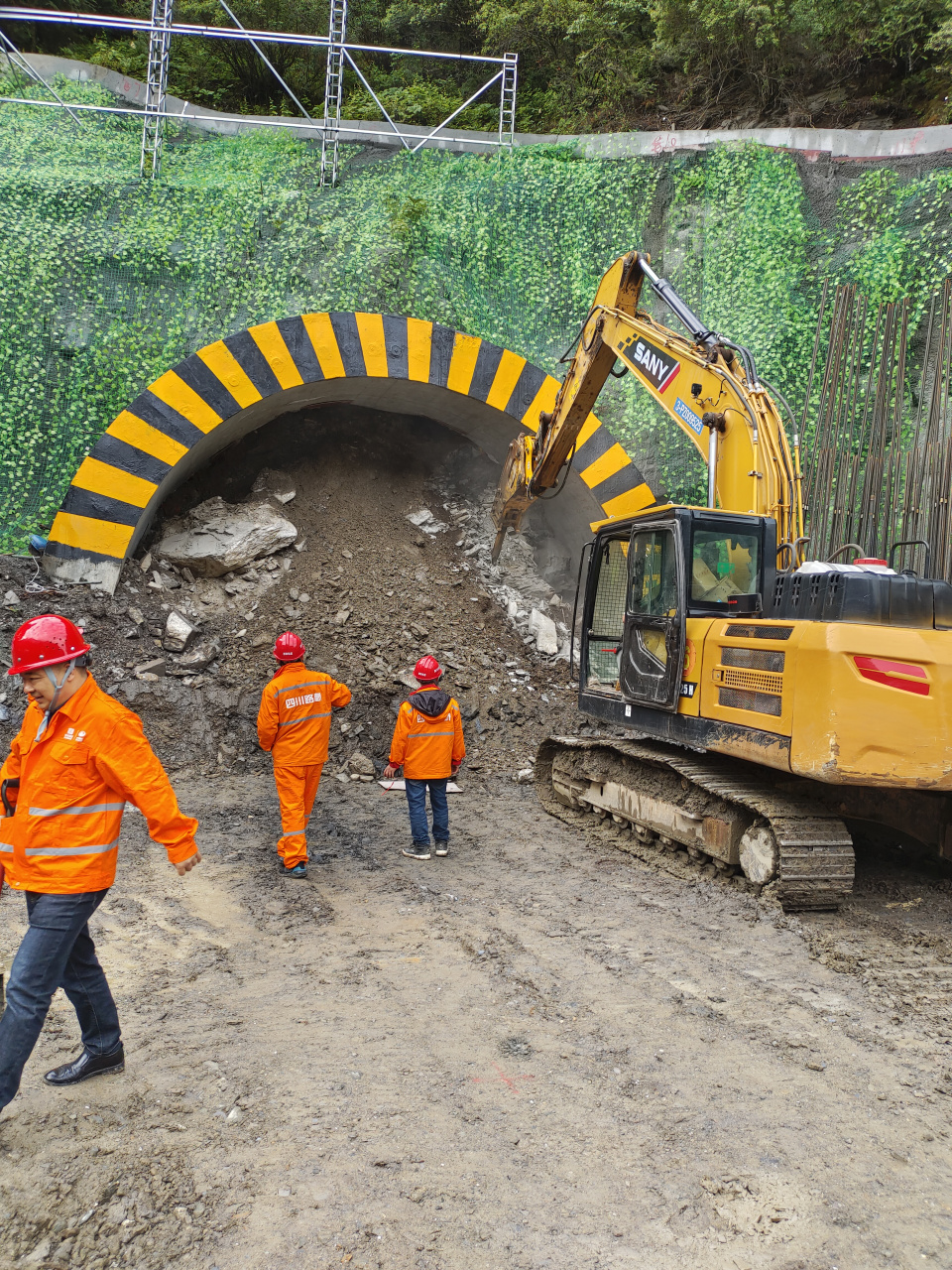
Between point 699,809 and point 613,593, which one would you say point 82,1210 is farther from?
point 613,593

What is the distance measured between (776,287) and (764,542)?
5.23 m

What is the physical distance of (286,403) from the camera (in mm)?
9586

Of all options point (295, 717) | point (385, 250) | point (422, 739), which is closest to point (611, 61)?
point (385, 250)

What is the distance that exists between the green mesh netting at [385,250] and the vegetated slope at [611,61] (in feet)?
7.49

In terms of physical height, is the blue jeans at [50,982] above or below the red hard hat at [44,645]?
below

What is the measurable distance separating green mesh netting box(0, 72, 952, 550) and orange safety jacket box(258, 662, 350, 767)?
415 centimetres

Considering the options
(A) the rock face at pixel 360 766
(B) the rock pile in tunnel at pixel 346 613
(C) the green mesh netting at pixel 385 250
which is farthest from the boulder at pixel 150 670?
(A) the rock face at pixel 360 766

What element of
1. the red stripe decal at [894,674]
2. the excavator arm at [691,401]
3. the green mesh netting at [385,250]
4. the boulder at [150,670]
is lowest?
the boulder at [150,670]

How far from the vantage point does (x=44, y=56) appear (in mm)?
9875

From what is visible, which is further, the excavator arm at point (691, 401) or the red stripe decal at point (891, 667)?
the excavator arm at point (691, 401)

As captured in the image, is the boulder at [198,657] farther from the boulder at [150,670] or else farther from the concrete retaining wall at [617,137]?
the concrete retaining wall at [617,137]

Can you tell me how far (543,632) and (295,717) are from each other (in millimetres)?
4723

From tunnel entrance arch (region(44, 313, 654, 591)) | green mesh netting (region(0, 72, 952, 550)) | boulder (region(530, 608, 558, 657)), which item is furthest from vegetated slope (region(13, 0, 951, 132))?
boulder (region(530, 608, 558, 657))

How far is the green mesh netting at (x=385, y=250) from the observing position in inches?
330
